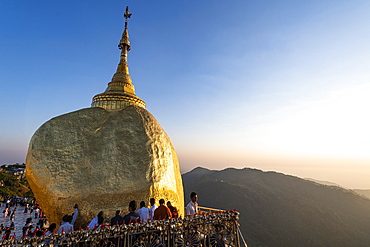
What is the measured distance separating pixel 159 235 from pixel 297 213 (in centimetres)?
7899

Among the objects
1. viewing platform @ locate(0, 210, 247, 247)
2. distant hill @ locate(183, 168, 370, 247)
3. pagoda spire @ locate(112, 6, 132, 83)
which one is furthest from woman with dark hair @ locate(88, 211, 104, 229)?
distant hill @ locate(183, 168, 370, 247)

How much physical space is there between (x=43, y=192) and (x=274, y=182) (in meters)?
115

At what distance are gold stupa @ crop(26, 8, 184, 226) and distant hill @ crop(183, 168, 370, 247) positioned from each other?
62.2 meters

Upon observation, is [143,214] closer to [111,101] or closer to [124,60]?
[111,101]

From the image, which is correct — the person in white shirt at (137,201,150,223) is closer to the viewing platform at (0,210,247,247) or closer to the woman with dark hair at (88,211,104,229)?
the viewing platform at (0,210,247,247)

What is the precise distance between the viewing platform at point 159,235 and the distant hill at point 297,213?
62552 mm

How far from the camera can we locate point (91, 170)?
992 centimetres

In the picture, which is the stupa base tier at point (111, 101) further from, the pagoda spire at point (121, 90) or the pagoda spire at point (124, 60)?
the pagoda spire at point (124, 60)

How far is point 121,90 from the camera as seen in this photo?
16.7 m

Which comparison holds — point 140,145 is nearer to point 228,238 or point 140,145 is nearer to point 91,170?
point 91,170

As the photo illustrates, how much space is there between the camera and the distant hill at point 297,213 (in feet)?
202

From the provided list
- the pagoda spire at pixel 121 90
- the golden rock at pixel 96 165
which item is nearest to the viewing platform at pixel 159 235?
the golden rock at pixel 96 165

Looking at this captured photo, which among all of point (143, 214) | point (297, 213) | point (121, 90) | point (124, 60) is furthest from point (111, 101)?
point (297, 213)

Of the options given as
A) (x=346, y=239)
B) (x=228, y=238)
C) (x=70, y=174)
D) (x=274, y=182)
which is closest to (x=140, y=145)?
(x=70, y=174)
